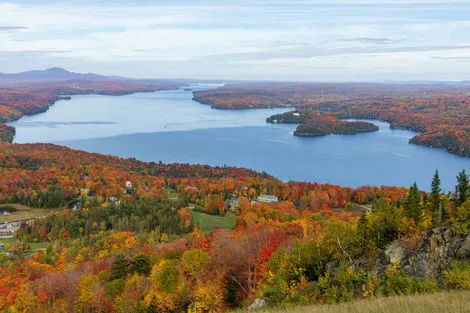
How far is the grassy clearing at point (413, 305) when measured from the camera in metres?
7.98

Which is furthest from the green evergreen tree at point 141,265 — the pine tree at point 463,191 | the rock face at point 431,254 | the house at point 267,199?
the house at point 267,199

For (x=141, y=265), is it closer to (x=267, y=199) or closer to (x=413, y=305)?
(x=413, y=305)

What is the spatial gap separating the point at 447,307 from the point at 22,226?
47241mm

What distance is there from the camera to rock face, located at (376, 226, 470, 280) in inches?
457

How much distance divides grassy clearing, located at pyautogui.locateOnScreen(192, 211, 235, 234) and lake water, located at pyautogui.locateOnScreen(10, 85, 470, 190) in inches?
1172

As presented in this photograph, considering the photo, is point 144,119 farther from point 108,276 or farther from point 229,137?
point 108,276

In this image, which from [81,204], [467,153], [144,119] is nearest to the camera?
[81,204]

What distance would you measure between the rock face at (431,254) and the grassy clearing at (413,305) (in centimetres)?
232

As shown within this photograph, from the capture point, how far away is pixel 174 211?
154ft

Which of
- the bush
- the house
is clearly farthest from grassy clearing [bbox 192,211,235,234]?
the bush

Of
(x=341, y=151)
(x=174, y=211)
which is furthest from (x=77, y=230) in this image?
(x=341, y=151)

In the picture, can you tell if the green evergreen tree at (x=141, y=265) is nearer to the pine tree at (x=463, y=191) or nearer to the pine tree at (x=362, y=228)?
the pine tree at (x=362, y=228)

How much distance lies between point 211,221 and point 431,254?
34.8 meters

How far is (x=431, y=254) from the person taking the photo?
1198 cm
